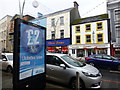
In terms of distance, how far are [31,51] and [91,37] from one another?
→ 17.9 m

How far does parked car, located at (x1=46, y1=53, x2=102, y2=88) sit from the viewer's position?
4.04m

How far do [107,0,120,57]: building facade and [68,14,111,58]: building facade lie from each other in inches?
30.8

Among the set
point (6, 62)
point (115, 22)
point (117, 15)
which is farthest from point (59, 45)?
point (6, 62)

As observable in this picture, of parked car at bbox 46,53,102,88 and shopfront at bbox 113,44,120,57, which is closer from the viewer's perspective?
parked car at bbox 46,53,102,88

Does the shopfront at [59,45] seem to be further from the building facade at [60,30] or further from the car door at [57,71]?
the car door at [57,71]

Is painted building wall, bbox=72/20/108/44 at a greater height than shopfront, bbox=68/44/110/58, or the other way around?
painted building wall, bbox=72/20/108/44

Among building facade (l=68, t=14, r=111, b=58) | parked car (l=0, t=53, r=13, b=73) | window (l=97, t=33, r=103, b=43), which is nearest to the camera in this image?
parked car (l=0, t=53, r=13, b=73)

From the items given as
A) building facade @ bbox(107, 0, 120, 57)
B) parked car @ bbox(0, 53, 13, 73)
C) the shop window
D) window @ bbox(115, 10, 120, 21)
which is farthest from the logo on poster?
window @ bbox(115, 10, 120, 21)

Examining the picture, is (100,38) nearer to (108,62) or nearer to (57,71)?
(108,62)

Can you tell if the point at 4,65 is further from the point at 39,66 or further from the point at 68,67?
the point at 68,67

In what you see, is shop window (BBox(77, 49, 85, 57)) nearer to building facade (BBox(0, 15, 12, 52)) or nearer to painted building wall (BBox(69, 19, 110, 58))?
painted building wall (BBox(69, 19, 110, 58))

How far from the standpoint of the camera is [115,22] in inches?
707

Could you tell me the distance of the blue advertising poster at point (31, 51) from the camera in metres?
3.07

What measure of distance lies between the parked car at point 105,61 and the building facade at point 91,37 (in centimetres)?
910
